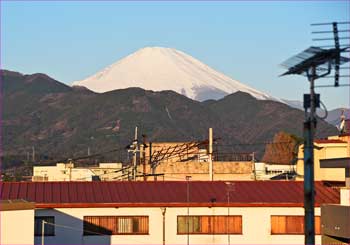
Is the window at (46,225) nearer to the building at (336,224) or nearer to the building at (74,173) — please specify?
the building at (336,224)

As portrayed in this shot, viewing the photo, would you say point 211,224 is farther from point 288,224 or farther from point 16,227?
point 16,227

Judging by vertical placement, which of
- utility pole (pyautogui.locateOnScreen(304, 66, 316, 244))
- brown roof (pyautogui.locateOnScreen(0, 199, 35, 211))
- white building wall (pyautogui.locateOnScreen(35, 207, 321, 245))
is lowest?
white building wall (pyautogui.locateOnScreen(35, 207, 321, 245))

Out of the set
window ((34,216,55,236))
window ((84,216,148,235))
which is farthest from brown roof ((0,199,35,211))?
window ((84,216,148,235))

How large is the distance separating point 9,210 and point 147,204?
1691 cm

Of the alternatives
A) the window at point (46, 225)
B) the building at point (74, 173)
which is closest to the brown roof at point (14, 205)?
the window at point (46, 225)

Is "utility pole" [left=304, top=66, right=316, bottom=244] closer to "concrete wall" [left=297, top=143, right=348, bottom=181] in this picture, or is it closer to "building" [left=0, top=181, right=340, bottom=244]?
"building" [left=0, top=181, right=340, bottom=244]

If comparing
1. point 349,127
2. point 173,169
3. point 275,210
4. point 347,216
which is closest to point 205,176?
point 173,169

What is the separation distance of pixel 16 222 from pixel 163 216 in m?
16.8

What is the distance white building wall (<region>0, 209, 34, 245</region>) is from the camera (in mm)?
36469

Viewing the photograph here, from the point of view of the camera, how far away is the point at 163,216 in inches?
2090

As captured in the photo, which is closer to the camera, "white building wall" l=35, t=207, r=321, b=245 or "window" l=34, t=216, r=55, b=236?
"window" l=34, t=216, r=55, b=236

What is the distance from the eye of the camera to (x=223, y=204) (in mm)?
53875

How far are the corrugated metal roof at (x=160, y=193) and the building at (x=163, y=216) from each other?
0.06 m

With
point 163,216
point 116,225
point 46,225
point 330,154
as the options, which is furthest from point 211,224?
point 330,154
